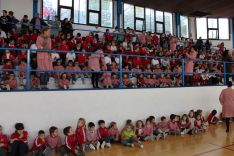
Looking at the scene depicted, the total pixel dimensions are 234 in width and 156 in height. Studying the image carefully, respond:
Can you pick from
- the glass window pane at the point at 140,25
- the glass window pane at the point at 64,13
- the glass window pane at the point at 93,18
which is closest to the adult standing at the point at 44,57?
the glass window pane at the point at 64,13

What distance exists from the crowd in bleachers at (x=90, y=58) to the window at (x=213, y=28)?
16.9ft

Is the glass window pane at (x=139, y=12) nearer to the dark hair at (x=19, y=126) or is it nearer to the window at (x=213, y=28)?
the window at (x=213, y=28)

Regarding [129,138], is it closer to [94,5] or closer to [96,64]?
[96,64]

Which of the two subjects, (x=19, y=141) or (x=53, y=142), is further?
(x=53, y=142)

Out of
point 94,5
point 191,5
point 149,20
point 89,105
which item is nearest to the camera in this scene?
point 89,105

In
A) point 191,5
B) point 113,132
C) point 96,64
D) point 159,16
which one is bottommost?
point 113,132

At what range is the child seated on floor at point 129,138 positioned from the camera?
575 cm

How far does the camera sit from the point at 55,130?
5.15 m

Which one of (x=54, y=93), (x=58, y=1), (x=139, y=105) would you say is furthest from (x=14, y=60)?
(x=58, y=1)

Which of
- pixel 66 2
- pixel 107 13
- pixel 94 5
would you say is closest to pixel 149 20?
pixel 107 13

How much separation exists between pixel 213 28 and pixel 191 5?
13.5 ft

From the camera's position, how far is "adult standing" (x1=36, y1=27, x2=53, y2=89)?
599cm

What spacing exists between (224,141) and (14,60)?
581 centimetres

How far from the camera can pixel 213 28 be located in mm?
16766
